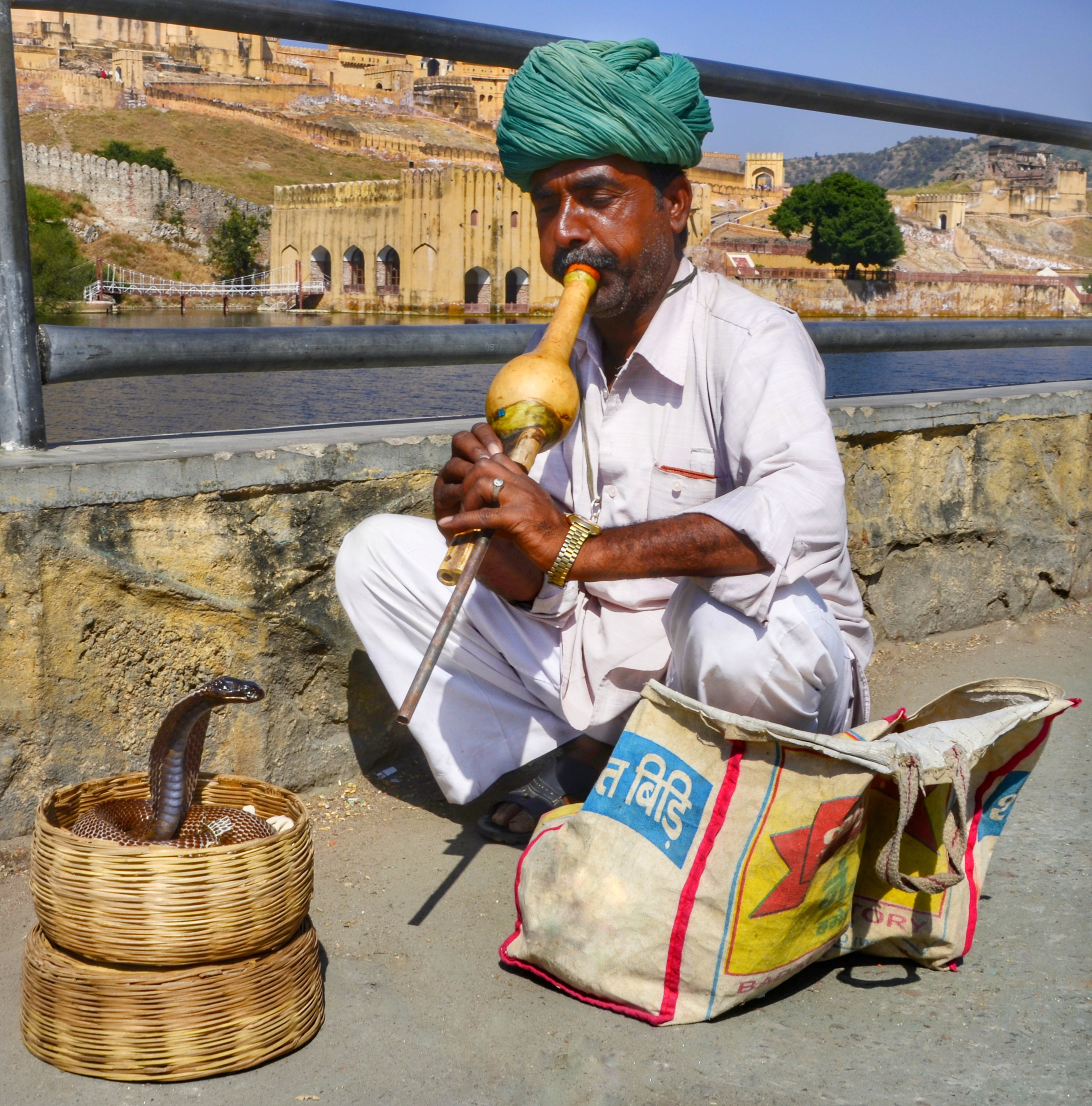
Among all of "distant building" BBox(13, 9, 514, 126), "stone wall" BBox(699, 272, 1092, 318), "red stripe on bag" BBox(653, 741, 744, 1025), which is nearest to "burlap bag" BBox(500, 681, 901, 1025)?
"red stripe on bag" BBox(653, 741, 744, 1025)

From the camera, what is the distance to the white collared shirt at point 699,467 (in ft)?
4.76

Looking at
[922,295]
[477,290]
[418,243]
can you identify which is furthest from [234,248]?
[922,295]

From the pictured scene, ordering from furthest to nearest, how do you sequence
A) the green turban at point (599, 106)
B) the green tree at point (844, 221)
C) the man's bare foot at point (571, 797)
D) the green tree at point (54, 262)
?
the green tree at point (844, 221) → the green tree at point (54, 262) → the man's bare foot at point (571, 797) → the green turban at point (599, 106)

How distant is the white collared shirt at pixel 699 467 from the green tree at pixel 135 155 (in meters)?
61.4

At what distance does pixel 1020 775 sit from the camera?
1453 millimetres

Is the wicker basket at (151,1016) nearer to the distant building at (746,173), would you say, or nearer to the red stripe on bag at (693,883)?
the red stripe on bag at (693,883)

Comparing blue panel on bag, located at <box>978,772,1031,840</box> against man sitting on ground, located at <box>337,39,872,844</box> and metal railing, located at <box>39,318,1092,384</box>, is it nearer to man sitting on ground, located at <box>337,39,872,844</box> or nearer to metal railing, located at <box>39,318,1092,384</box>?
man sitting on ground, located at <box>337,39,872,844</box>

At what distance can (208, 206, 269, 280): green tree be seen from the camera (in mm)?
49906

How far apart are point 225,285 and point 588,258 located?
1976 inches

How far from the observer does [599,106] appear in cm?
154

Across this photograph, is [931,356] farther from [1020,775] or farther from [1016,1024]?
[1016,1024]

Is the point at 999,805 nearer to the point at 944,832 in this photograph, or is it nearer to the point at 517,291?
the point at 944,832

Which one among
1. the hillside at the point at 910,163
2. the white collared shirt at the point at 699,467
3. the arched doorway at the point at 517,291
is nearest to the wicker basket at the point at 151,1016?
the white collared shirt at the point at 699,467

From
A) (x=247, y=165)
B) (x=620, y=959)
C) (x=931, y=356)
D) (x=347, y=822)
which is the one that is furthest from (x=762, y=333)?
(x=247, y=165)
